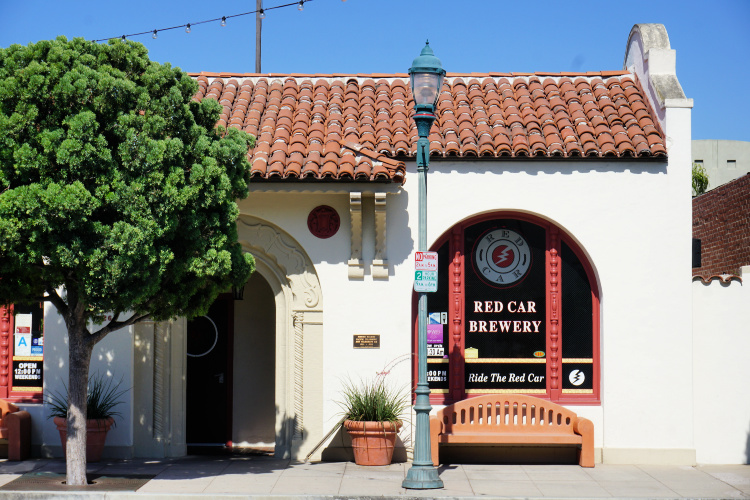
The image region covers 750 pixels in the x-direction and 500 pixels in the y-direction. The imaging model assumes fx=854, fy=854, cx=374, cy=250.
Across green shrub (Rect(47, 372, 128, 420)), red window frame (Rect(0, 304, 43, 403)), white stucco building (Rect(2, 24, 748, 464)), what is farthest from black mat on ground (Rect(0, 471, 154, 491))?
red window frame (Rect(0, 304, 43, 403))

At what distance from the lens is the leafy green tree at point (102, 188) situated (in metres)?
8.62

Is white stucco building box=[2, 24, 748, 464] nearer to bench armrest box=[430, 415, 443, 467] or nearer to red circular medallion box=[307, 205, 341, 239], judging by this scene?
red circular medallion box=[307, 205, 341, 239]

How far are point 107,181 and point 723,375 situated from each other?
8350 millimetres

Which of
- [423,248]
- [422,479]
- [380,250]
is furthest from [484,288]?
[422,479]

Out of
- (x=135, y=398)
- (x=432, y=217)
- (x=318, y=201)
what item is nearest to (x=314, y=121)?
(x=318, y=201)

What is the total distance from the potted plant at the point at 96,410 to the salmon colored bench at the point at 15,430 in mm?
354

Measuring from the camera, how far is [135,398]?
465 inches

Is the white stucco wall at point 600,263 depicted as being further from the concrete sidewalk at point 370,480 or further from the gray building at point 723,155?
the gray building at point 723,155

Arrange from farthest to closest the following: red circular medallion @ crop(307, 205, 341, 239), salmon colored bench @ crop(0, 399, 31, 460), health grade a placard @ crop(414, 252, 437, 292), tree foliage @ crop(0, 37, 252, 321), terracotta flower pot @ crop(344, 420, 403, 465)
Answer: red circular medallion @ crop(307, 205, 341, 239) → salmon colored bench @ crop(0, 399, 31, 460) → terracotta flower pot @ crop(344, 420, 403, 465) → health grade a placard @ crop(414, 252, 437, 292) → tree foliage @ crop(0, 37, 252, 321)

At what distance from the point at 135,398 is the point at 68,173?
4.18 metres

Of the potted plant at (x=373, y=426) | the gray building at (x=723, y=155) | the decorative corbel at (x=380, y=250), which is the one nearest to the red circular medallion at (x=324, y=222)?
the decorative corbel at (x=380, y=250)

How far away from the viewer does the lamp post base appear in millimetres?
9648

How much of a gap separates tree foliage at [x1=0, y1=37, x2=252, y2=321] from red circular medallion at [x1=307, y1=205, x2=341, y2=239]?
2.21m

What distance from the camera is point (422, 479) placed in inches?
381
